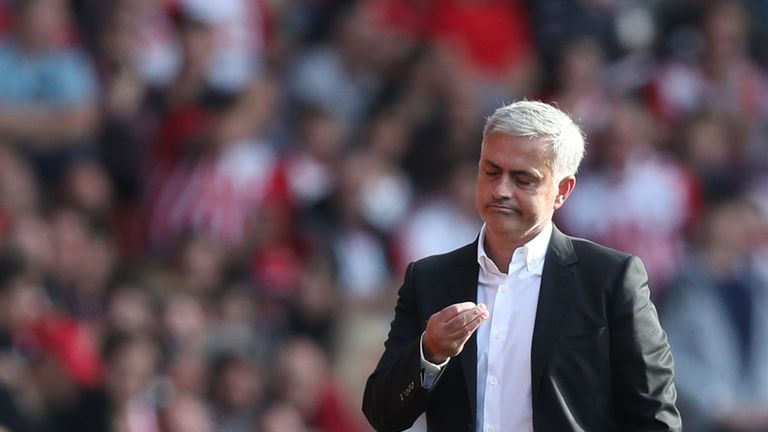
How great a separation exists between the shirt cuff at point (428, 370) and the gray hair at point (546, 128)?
1.71ft

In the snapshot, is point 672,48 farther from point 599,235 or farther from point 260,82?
point 260,82

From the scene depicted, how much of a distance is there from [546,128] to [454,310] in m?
0.51

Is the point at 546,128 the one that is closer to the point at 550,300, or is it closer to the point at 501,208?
the point at 501,208

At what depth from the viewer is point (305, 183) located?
8.69m

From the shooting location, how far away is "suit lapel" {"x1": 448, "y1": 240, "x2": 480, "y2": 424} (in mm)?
3553

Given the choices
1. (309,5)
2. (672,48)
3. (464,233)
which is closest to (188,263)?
(464,233)

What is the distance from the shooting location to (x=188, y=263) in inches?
312

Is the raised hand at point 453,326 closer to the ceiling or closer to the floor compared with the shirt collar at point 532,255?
closer to the floor

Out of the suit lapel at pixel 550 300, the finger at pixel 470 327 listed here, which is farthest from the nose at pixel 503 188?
the finger at pixel 470 327

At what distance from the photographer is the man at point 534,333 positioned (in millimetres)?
3469

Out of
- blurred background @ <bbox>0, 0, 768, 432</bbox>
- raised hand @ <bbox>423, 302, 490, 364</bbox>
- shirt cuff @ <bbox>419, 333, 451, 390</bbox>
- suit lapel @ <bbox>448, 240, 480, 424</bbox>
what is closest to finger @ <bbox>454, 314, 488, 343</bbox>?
raised hand @ <bbox>423, 302, 490, 364</bbox>

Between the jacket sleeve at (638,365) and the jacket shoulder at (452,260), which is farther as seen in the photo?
the jacket shoulder at (452,260)

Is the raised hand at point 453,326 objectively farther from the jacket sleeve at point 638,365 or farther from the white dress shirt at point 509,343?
the jacket sleeve at point 638,365

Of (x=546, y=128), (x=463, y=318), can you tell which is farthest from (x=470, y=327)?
(x=546, y=128)
